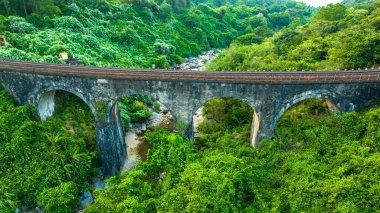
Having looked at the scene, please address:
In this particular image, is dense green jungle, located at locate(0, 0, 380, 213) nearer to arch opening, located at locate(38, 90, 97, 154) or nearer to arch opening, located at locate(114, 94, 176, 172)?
arch opening, located at locate(38, 90, 97, 154)

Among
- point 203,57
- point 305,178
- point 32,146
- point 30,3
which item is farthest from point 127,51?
point 305,178

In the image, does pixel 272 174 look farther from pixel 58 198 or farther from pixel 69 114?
pixel 69 114

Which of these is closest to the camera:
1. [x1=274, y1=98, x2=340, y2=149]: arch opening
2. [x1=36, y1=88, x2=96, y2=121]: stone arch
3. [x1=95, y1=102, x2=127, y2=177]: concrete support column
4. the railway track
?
the railway track

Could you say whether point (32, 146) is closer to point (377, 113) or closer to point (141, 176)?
point (141, 176)

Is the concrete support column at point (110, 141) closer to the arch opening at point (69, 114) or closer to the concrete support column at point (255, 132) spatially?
the arch opening at point (69, 114)

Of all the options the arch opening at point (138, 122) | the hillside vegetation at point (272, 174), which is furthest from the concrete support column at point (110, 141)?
the hillside vegetation at point (272, 174)

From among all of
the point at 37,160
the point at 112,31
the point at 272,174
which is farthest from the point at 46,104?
the point at 112,31

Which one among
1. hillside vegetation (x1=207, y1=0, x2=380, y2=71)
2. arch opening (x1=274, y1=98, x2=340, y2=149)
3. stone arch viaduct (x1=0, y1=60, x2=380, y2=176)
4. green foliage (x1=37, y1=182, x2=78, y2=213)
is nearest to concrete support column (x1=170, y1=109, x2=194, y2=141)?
stone arch viaduct (x1=0, y1=60, x2=380, y2=176)

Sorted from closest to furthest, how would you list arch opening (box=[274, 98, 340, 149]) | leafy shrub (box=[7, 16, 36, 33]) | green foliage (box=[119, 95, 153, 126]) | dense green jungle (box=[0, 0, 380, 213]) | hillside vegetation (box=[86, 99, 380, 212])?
hillside vegetation (box=[86, 99, 380, 212]) < dense green jungle (box=[0, 0, 380, 213]) < arch opening (box=[274, 98, 340, 149]) < green foliage (box=[119, 95, 153, 126]) < leafy shrub (box=[7, 16, 36, 33])
